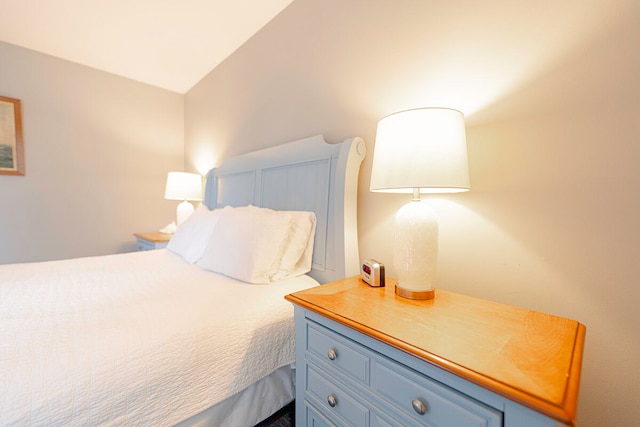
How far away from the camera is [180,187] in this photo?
8.27 feet

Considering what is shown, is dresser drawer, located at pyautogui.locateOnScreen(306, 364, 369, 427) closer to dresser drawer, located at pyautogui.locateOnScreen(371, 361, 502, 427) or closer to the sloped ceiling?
dresser drawer, located at pyautogui.locateOnScreen(371, 361, 502, 427)

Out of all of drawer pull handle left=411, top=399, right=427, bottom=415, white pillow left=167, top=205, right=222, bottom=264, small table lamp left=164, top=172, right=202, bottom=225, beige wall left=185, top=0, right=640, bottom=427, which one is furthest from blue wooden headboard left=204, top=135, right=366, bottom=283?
small table lamp left=164, top=172, right=202, bottom=225

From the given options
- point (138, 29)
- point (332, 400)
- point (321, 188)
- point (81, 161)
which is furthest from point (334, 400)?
point (81, 161)

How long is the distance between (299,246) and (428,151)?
0.84 m

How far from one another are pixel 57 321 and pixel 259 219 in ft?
2.76

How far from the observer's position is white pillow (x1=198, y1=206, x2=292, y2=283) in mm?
1285

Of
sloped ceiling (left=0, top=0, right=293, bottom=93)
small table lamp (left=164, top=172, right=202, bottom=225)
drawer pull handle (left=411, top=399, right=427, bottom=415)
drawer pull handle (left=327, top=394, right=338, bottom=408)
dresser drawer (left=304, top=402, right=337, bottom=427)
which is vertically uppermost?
sloped ceiling (left=0, top=0, right=293, bottom=93)

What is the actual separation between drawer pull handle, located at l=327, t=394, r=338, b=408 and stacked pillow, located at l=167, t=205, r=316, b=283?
60cm

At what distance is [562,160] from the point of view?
0.81 meters

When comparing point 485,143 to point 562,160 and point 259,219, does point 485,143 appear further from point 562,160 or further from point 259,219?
point 259,219

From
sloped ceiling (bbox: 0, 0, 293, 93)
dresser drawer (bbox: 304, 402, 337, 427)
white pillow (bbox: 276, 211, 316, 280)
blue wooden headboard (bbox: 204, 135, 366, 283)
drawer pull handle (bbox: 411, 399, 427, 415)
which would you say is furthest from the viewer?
sloped ceiling (bbox: 0, 0, 293, 93)

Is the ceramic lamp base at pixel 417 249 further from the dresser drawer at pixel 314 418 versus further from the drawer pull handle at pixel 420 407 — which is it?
A: the dresser drawer at pixel 314 418

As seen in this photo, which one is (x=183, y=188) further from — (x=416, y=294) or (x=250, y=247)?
(x=416, y=294)

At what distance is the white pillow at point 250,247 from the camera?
1285mm
